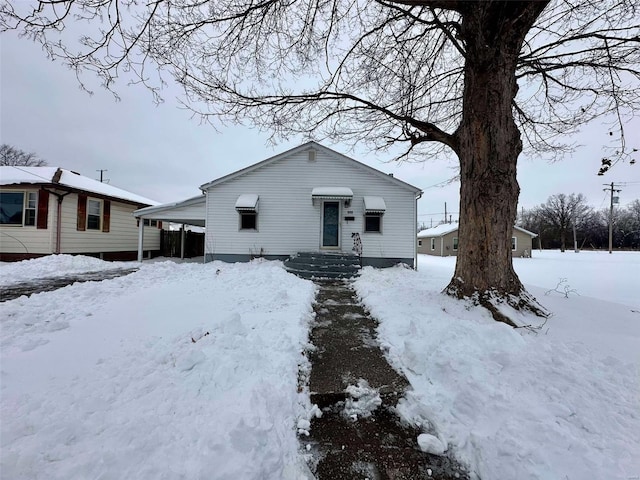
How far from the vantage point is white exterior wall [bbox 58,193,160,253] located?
12156mm

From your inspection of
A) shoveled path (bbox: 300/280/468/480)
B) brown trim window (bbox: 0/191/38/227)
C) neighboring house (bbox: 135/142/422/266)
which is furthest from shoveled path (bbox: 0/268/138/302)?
shoveled path (bbox: 300/280/468/480)

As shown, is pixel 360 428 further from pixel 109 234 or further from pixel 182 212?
pixel 109 234

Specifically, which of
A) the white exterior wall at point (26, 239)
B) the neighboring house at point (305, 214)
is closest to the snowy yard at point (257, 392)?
the neighboring house at point (305, 214)

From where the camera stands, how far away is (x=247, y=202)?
11.8 metres

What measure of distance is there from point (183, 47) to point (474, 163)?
5.57 m

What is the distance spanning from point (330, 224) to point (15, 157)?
44.2m

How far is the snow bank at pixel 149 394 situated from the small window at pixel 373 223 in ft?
27.1

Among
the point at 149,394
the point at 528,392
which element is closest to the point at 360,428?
the point at 528,392

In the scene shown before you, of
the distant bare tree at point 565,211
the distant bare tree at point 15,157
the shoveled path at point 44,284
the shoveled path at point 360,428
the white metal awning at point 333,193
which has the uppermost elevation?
the distant bare tree at point 15,157

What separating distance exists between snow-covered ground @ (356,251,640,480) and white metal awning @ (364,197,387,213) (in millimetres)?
7891

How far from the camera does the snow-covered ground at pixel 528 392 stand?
6.01ft

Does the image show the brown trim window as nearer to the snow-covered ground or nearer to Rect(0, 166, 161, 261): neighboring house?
Rect(0, 166, 161, 261): neighboring house

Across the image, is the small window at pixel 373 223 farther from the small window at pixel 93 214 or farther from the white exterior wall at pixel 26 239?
the white exterior wall at pixel 26 239

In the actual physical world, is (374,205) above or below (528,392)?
above
